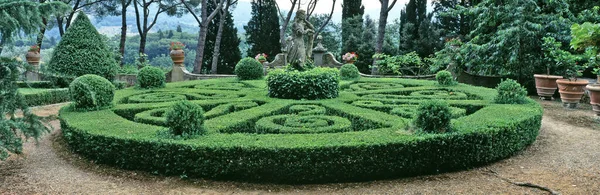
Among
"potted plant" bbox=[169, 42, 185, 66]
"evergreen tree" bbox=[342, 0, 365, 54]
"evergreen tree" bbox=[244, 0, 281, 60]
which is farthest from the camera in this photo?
"evergreen tree" bbox=[244, 0, 281, 60]

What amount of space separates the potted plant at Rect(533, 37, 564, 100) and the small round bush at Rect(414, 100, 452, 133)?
8241mm

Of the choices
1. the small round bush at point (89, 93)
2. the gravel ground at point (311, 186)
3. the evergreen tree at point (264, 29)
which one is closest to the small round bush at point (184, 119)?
the gravel ground at point (311, 186)

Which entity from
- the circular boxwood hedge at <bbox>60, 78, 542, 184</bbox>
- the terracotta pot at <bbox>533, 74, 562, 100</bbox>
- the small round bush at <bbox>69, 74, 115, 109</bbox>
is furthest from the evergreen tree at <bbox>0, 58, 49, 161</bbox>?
the terracotta pot at <bbox>533, 74, 562, 100</bbox>

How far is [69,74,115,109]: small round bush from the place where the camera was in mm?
7840

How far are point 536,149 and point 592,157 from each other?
738 millimetres

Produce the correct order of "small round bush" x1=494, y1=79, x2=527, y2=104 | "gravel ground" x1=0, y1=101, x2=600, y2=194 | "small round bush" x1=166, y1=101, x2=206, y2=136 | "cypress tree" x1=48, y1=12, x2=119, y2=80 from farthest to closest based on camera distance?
"cypress tree" x1=48, y1=12, x2=119, y2=80
"small round bush" x1=494, y1=79, x2=527, y2=104
"small round bush" x1=166, y1=101, x2=206, y2=136
"gravel ground" x1=0, y1=101, x2=600, y2=194

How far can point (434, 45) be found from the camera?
22.8 meters

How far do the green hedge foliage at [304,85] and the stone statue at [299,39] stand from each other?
97.8 inches

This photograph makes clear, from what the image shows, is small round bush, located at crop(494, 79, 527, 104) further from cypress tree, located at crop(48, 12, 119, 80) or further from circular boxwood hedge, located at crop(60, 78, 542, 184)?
cypress tree, located at crop(48, 12, 119, 80)

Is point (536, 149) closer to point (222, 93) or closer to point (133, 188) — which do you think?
point (133, 188)

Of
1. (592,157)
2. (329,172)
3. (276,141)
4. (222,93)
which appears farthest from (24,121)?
(592,157)

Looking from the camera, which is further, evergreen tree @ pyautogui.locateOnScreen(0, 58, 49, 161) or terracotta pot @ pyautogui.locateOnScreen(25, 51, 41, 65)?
terracotta pot @ pyautogui.locateOnScreen(25, 51, 41, 65)

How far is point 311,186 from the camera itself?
5.19m

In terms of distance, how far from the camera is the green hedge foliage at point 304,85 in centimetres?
947
